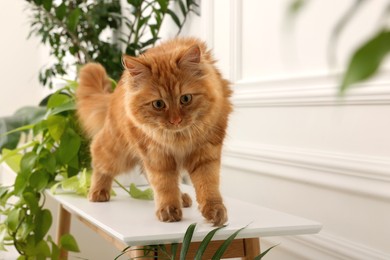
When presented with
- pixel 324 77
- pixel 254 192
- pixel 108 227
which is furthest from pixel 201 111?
pixel 254 192

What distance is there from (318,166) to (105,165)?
0.52 metres

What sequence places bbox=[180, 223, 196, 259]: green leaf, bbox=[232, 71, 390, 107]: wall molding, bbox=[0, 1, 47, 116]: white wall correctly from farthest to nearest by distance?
1. bbox=[0, 1, 47, 116]: white wall
2. bbox=[232, 71, 390, 107]: wall molding
3. bbox=[180, 223, 196, 259]: green leaf

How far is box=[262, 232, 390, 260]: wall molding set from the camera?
1090mm

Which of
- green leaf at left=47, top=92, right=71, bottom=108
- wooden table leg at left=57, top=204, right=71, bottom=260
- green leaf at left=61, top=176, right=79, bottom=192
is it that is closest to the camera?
green leaf at left=61, top=176, right=79, bottom=192

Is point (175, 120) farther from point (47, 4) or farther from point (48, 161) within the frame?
point (47, 4)

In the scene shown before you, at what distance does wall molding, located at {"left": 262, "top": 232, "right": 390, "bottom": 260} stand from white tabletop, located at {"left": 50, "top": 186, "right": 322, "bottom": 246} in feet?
0.66

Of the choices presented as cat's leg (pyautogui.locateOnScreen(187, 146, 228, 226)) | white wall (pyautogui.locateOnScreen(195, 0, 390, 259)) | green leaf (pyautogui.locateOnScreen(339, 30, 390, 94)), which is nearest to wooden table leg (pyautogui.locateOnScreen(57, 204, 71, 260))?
white wall (pyautogui.locateOnScreen(195, 0, 390, 259))

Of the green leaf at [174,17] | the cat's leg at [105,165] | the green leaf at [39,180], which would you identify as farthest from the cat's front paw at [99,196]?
the green leaf at [174,17]

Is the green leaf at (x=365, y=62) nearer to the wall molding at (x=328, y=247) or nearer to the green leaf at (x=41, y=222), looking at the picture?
the wall molding at (x=328, y=247)

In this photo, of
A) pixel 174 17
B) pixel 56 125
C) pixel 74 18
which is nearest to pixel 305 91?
pixel 56 125

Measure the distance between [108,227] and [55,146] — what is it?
69 centimetres

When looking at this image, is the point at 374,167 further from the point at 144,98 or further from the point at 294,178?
the point at 144,98

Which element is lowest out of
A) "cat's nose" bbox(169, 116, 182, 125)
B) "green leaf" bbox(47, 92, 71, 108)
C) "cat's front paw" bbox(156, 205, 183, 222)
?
"cat's front paw" bbox(156, 205, 183, 222)

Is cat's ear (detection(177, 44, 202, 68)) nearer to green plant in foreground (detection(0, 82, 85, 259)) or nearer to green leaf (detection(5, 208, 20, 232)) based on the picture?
green plant in foreground (detection(0, 82, 85, 259))
